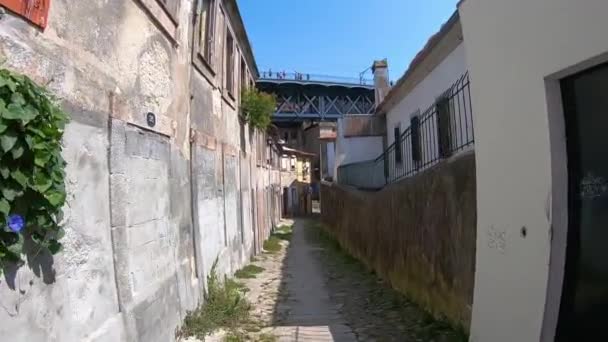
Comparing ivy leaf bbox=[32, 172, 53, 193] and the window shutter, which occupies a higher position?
the window shutter

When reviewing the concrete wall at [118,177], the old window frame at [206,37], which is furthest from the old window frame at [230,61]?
the concrete wall at [118,177]

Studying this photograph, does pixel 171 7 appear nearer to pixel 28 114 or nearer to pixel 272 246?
pixel 28 114

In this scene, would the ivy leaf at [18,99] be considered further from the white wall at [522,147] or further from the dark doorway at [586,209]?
the dark doorway at [586,209]

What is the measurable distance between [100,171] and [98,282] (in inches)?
32.3

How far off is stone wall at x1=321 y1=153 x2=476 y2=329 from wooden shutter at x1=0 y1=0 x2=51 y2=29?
3.70 m

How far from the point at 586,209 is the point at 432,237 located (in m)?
3.02

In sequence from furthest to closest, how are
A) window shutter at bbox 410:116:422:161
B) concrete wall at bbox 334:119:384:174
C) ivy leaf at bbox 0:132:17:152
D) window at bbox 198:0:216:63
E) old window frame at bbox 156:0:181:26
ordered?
concrete wall at bbox 334:119:384:174
window shutter at bbox 410:116:422:161
window at bbox 198:0:216:63
old window frame at bbox 156:0:181:26
ivy leaf at bbox 0:132:17:152

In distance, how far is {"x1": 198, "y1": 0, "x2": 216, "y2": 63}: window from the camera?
783 centimetres

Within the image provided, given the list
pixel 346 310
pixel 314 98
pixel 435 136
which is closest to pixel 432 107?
pixel 435 136

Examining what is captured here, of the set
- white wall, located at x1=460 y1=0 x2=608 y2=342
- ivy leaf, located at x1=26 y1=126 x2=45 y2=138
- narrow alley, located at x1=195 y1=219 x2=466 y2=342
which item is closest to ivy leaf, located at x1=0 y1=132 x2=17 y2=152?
ivy leaf, located at x1=26 y1=126 x2=45 y2=138

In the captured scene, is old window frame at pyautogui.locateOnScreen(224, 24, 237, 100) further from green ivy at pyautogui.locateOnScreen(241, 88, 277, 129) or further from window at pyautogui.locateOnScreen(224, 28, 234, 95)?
green ivy at pyautogui.locateOnScreen(241, 88, 277, 129)

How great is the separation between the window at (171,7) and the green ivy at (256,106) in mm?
6330

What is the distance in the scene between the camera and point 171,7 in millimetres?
5344

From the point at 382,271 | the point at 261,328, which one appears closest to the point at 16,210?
the point at 261,328
